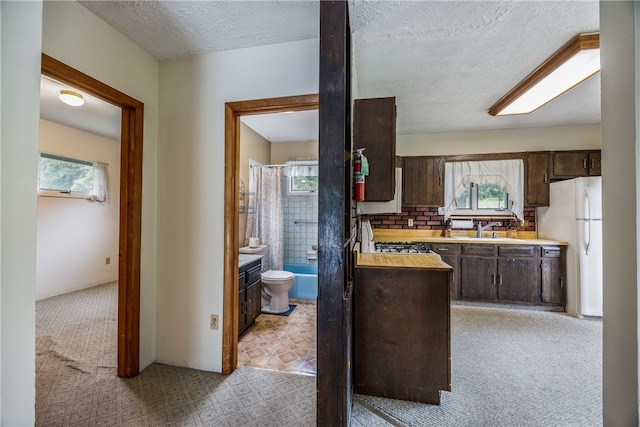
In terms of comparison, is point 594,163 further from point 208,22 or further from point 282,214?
point 208,22

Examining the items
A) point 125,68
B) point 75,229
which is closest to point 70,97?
point 125,68

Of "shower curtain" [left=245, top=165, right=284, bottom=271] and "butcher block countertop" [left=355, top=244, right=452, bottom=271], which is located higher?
"shower curtain" [left=245, top=165, right=284, bottom=271]

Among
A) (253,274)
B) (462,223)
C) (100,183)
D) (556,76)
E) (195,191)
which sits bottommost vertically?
(253,274)

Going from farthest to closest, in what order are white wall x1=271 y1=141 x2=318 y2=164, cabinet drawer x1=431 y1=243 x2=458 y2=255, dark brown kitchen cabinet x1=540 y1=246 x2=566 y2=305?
white wall x1=271 y1=141 x2=318 y2=164, cabinet drawer x1=431 y1=243 x2=458 y2=255, dark brown kitchen cabinet x1=540 y1=246 x2=566 y2=305

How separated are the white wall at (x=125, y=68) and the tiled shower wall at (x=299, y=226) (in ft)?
7.77

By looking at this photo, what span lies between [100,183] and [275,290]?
145 inches

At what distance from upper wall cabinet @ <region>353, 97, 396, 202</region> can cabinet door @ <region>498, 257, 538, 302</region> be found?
257 cm

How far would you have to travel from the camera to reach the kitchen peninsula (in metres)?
1.65

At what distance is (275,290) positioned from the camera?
3.04 m

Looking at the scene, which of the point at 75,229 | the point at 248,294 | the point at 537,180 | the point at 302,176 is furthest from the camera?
the point at 302,176

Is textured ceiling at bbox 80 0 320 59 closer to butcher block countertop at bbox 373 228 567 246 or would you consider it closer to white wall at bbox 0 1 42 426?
white wall at bbox 0 1 42 426

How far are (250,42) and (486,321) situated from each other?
145 inches

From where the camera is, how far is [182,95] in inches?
78.7

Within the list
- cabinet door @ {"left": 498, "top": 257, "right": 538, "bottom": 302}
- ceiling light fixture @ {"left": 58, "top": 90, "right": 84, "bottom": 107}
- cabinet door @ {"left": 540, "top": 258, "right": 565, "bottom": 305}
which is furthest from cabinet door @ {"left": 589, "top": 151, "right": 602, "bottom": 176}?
ceiling light fixture @ {"left": 58, "top": 90, "right": 84, "bottom": 107}
